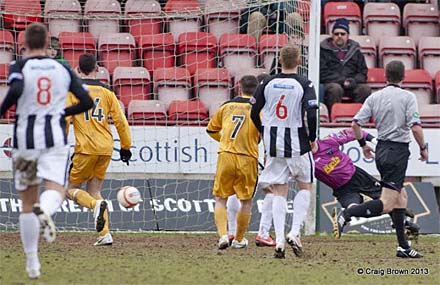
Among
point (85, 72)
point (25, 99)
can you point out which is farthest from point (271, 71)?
point (25, 99)

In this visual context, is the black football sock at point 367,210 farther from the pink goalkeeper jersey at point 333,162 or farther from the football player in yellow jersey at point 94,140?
the football player in yellow jersey at point 94,140

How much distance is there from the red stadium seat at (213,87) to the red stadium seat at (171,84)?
0.18m

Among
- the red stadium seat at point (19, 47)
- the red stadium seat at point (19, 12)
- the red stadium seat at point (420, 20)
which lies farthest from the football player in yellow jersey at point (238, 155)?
the red stadium seat at point (420, 20)

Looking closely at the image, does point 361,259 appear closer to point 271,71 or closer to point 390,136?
point 390,136

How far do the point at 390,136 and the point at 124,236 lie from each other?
161 inches

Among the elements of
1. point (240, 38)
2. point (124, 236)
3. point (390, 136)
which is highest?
point (240, 38)

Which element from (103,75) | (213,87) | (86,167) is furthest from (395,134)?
(103,75)

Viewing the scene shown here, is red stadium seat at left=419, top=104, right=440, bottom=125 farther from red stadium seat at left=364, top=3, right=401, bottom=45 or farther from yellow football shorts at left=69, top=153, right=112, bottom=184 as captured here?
yellow football shorts at left=69, top=153, right=112, bottom=184

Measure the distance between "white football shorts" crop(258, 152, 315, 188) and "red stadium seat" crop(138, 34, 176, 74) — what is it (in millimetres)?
5783

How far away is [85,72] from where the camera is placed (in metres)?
A: 12.4

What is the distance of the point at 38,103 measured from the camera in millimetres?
8953

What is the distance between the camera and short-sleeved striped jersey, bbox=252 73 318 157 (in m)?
11.0

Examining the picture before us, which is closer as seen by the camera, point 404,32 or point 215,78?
point 215,78

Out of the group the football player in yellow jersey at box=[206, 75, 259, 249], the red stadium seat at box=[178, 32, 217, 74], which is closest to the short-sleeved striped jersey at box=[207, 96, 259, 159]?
the football player in yellow jersey at box=[206, 75, 259, 249]
